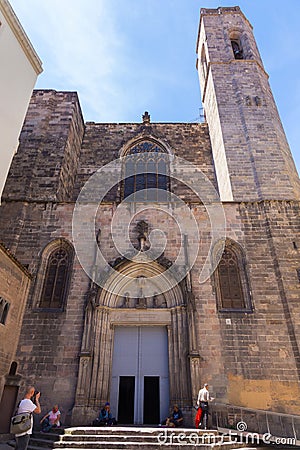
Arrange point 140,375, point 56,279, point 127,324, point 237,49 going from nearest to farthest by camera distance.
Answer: point 140,375 → point 127,324 → point 56,279 → point 237,49

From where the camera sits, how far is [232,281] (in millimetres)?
9781

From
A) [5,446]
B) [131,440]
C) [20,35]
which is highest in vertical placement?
[20,35]

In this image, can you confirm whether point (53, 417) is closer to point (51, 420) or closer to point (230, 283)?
point (51, 420)

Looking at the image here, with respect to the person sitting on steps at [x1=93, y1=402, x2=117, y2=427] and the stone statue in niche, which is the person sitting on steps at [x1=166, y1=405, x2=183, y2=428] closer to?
the person sitting on steps at [x1=93, y1=402, x2=117, y2=427]

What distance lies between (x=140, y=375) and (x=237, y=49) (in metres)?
19.1

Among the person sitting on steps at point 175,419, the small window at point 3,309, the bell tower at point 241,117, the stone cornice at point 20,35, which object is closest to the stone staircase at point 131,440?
the person sitting on steps at point 175,419

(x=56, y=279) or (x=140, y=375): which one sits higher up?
(x=56, y=279)

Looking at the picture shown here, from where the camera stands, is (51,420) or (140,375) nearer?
(51,420)

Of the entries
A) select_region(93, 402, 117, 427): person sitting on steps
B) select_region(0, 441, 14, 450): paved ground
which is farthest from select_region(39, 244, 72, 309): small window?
select_region(0, 441, 14, 450): paved ground

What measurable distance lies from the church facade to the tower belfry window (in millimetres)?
5513

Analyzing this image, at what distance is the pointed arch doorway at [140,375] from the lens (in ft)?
27.1

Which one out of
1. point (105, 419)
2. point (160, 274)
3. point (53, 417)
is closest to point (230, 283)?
point (160, 274)

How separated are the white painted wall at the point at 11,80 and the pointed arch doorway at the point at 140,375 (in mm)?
5869

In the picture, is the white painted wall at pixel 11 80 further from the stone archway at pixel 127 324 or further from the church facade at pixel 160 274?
the stone archway at pixel 127 324
